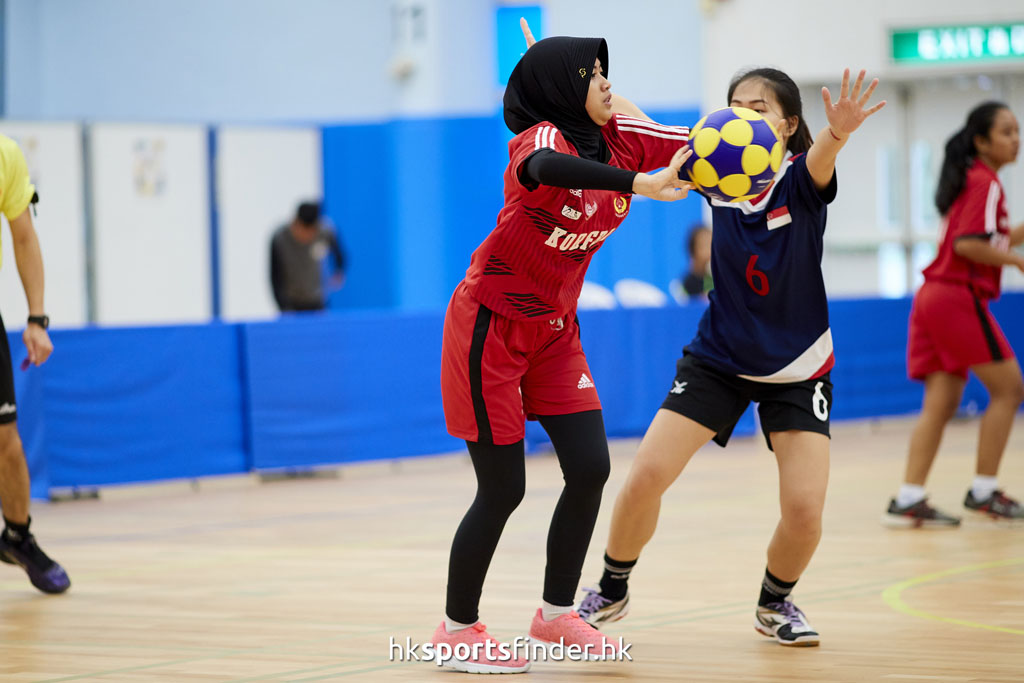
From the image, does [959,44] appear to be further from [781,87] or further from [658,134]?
[658,134]

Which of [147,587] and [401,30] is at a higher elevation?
[401,30]

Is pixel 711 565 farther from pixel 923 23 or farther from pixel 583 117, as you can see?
pixel 923 23

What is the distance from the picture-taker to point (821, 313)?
14.8 feet

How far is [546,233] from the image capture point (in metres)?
3.98

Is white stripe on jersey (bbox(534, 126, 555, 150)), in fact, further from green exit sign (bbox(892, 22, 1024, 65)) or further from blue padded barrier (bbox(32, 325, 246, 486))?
green exit sign (bbox(892, 22, 1024, 65))

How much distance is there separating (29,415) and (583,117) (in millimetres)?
5730

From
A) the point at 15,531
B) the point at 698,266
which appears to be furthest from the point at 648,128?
the point at 698,266

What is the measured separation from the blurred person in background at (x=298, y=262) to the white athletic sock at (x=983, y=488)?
6.78 meters

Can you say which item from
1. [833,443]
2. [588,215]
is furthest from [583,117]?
[833,443]

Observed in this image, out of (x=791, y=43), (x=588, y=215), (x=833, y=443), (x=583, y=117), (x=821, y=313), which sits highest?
(x=791, y=43)

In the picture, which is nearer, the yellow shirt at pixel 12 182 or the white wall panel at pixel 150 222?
the yellow shirt at pixel 12 182

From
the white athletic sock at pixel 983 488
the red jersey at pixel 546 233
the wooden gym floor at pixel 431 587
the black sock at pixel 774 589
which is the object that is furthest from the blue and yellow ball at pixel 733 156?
the white athletic sock at pixel 983 488

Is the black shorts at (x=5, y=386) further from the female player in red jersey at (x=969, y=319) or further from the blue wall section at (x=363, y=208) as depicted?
the blue wall section at (x=363, y=208)

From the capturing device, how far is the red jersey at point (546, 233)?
3.90 meters
